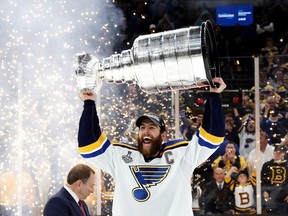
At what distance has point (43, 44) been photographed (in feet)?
18.7

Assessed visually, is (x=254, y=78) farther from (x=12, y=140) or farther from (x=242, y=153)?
(x=12, y=140)

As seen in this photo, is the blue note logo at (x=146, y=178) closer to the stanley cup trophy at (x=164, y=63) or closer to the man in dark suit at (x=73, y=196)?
the stanley cup trophy at (x=164, y=63)

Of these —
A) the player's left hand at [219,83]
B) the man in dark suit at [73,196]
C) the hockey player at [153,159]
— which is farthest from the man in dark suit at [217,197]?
the player's left hand at [219,83]

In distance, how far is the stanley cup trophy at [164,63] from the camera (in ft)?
9.57

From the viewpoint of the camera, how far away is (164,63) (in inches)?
117

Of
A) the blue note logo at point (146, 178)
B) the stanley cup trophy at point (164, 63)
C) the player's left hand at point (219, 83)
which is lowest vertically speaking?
the blue note logo at point (146, 178)

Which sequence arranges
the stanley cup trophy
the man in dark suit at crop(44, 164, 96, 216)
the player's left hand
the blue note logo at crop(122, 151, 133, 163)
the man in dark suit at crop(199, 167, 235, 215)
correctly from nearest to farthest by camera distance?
the stanley cup trophy, the player's left hand, the blue note logo at crop(122, 151, 133, 163), the man in dark suit at crop(44, 164, 96, 216), the man in dark suit at crop(199, 167, 235, 215)

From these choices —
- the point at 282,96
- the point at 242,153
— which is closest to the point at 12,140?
the point at 242,153

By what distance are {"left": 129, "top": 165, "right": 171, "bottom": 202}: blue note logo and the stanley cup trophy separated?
0.42m

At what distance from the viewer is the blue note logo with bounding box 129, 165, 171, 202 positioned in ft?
10.4

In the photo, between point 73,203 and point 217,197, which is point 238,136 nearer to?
point 217,197

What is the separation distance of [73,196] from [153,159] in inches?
28.5

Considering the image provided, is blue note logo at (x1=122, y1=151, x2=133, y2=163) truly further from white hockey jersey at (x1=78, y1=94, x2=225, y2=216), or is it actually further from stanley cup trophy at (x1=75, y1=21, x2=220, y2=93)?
stanley cup trophy at (x1=75, y1=21, x2=220, y2=93)

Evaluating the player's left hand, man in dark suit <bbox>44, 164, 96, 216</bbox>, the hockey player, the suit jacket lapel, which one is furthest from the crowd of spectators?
the player's left hand
